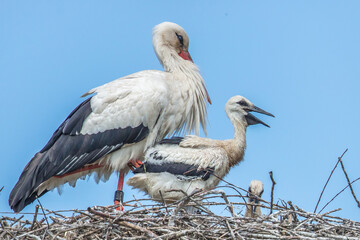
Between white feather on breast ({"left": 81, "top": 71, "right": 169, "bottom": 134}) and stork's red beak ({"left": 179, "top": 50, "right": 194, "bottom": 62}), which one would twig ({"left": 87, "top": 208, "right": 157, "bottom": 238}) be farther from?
stork's red beak ({"left": 179, "top": 50, "right": 194, "bottom": 62})

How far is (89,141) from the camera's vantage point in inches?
299

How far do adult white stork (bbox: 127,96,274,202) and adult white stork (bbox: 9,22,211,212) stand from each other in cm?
24

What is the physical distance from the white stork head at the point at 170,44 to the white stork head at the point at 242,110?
2.24ft

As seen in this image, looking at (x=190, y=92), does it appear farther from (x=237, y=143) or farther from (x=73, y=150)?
(x=73, y=150)

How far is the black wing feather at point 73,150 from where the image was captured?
749 cm

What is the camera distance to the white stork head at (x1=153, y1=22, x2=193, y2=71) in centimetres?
827

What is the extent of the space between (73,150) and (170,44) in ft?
5.02

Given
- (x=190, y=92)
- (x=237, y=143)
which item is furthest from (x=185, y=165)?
(x=190, y=92)

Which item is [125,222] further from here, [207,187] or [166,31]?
[166,31]

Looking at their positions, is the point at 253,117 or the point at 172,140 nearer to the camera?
the point at 172,140

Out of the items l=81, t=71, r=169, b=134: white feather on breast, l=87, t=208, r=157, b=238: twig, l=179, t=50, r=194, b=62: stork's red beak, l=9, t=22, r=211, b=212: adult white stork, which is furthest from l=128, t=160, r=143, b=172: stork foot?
l=87, t=208, r=157, b=238: twig

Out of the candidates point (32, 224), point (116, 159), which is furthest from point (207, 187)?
point (32, 224)

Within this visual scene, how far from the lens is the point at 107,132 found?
759 centimetres

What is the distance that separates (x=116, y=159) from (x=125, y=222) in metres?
2.15
